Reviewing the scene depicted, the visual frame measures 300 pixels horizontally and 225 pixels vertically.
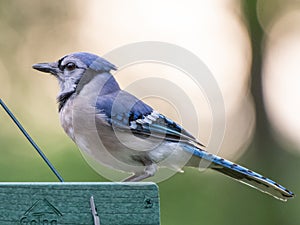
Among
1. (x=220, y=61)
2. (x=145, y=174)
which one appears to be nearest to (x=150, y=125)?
(x=145, y=174)

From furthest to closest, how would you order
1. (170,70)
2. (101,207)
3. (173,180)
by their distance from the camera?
(173,180) → (170,70) → (101,207)

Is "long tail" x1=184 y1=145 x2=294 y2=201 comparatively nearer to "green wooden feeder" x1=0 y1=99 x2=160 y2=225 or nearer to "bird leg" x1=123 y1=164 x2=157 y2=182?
"bird leg" x1=123 y1=164 x2=157 y2=182

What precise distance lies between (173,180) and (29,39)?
2.08 m

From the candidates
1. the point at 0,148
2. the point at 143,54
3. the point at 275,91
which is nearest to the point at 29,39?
the point at 0,148

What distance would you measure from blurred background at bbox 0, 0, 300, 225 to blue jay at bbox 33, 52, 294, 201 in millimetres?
2976

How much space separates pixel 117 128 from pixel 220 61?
13.0ft

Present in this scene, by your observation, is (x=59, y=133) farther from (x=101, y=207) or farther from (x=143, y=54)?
(x=101, y=207)

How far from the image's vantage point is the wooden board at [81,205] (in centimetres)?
190

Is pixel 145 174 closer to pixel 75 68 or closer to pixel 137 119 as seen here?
pixel 137 119

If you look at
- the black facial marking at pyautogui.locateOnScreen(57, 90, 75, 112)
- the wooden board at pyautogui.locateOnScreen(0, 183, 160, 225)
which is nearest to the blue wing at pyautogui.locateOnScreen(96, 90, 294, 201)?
the black facial marking at pyautogui.locateOnScreen(57, 90, 75, 112)

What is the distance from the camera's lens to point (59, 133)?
512cm

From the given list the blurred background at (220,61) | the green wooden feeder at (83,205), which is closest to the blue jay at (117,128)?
the green wooden feeder at (83,205)

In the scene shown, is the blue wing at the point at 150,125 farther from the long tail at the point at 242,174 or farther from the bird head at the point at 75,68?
the bird head at the point at 75,68

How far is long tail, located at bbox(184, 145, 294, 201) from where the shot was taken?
2.29 metres
